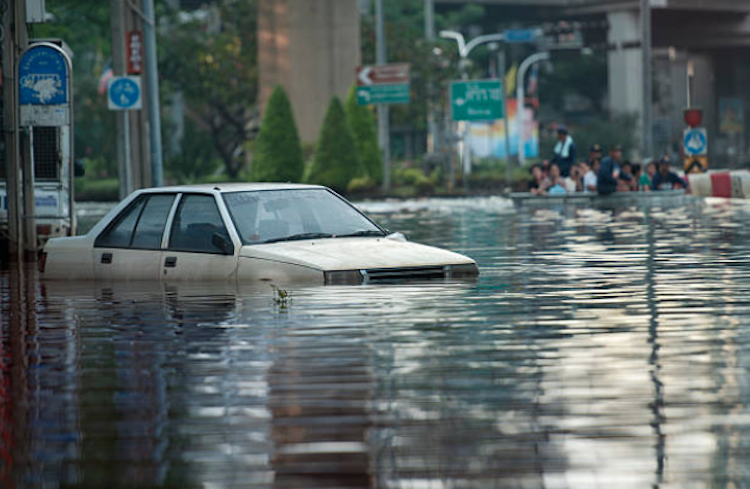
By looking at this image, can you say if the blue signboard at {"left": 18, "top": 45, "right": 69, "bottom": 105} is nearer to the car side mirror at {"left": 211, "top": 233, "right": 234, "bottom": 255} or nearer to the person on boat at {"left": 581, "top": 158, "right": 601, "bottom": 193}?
the car side mirror at {"left": 211, "top": 233, "right": 234, "bottom": 255}

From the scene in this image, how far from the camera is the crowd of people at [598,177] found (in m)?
38.0

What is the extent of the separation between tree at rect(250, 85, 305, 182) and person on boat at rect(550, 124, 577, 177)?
1871cm

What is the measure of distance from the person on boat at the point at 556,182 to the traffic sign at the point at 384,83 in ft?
59.7

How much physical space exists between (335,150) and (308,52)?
26.7 ft

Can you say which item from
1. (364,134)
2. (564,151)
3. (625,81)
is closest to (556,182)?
(564,151)

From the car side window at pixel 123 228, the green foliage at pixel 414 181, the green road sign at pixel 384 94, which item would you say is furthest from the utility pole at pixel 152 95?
the green foliage at pixel 414 181

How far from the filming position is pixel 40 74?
78.1 feet

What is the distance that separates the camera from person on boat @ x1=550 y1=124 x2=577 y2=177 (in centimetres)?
3544

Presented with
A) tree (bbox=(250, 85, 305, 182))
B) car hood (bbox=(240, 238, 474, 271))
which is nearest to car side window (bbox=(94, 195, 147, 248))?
car hood (bbox=(240, 238, 474, 271))

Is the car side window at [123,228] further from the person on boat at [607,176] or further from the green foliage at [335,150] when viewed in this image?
the green foliage at [335,150]

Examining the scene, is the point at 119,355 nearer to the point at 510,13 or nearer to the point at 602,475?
the point at 602,475

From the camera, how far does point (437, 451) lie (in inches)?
285

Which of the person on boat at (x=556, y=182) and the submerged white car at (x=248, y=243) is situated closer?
the submerged white car at (x=248, y=243)

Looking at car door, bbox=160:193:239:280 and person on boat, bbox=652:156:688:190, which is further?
person on boat, bbox=652:156:688:190
